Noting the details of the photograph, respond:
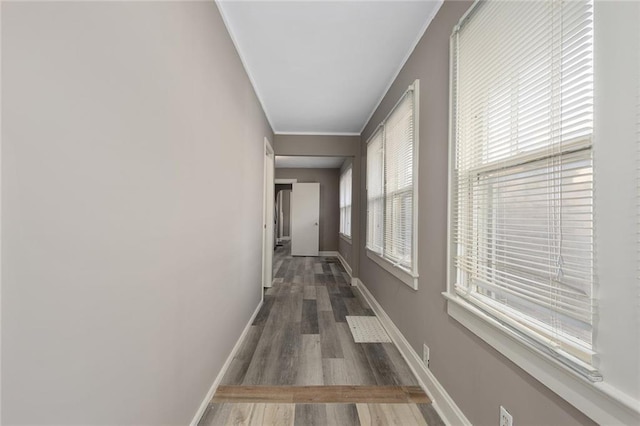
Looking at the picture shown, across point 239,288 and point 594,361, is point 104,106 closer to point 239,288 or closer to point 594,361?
point 594,361

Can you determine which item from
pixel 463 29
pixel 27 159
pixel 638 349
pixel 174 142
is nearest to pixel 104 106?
pixel 27 159

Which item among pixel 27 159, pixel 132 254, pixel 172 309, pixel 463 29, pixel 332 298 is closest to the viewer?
pixel 27 159

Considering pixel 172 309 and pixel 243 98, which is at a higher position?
pixel 243 98

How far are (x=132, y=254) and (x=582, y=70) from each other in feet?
5.01

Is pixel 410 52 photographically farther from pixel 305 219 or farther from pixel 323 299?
pixel 305 219

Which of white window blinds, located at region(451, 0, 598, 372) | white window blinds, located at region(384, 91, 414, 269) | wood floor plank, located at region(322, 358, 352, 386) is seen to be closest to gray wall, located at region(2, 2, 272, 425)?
wood floor plank, located at region(322, 358, 352, 386)

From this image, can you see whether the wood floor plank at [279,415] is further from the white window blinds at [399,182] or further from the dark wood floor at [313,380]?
the white window blinds at [399,182]

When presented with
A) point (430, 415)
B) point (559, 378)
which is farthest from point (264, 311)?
point (559, 378)

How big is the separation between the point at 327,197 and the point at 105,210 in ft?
Result: 24.4

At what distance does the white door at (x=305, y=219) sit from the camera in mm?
7980

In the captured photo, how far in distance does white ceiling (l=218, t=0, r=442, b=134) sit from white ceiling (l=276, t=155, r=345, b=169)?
3477 mm

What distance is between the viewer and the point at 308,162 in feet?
24.9

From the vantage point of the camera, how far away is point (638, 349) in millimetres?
707

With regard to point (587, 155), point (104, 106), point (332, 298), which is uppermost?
point (104, 106)
